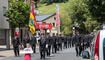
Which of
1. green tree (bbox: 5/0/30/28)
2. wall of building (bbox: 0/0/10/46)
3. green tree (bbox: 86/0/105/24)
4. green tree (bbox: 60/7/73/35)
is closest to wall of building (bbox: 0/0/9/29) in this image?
wall of building (bbox: 0/0/10/46)

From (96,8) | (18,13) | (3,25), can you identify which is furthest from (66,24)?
(96,8)

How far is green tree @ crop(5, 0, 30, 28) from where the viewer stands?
2803 cm

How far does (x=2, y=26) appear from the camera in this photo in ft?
88.9

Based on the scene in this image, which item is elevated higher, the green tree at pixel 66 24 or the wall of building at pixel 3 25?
the wall of building at pixel 3 25

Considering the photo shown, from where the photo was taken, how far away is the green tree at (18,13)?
92.0ft

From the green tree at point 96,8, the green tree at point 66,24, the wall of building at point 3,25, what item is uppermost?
the green tree at point 96,8

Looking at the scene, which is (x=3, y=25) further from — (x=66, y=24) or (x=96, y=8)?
(x=66, y=24)

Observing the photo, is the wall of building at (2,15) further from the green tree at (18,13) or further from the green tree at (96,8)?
the green tree at (96,8)

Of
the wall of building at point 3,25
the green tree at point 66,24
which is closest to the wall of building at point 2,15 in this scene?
the wall of building at point 3,25

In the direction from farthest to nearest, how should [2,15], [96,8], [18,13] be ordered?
[18,13] < [2,15] < [96,8]

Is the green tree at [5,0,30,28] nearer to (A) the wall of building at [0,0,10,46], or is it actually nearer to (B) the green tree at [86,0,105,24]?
(A) the wall of building at [0,0,10,46]

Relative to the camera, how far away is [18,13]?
28.2m

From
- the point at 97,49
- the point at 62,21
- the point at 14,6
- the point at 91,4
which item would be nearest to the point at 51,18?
the point at 62,21

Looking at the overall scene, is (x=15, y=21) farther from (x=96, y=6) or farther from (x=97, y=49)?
(x=97, y=49)
